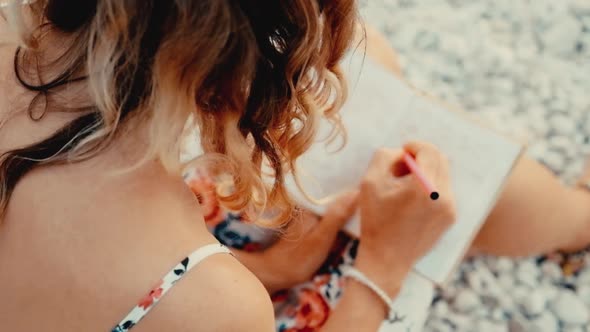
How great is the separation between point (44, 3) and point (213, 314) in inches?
11.2

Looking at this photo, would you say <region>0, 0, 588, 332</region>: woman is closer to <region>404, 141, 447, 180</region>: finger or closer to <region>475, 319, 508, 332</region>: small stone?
<region>404, 141, 447, 180</region>: finger

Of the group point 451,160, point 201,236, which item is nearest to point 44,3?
point 201,236

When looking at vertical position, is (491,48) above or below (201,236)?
below

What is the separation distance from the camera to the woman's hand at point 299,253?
2.74ft

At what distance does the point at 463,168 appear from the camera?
829mm

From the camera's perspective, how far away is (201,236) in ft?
1.78

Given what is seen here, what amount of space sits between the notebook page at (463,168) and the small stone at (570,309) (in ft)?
0.72

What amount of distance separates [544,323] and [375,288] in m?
0.30

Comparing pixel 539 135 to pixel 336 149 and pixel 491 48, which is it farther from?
pixel 336 149

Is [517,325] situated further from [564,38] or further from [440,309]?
[564,38]

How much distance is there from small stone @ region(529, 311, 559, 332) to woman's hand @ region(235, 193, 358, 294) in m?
0.32

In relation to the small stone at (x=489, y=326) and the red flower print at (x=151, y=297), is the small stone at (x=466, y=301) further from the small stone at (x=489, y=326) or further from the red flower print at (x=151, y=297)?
the red flower print at (x=151, y=297)

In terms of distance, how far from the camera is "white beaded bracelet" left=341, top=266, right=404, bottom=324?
78 cm

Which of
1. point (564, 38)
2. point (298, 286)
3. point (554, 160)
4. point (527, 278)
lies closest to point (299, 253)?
point (298, 286)
